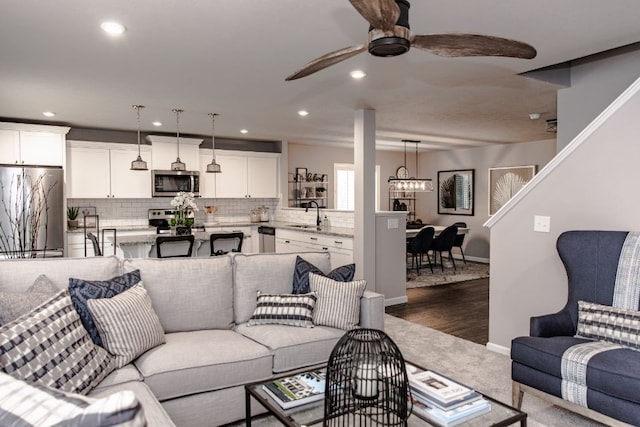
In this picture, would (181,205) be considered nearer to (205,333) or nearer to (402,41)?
(205,333)

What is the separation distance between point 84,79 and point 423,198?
8.08 m

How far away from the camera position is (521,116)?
19.8 feet

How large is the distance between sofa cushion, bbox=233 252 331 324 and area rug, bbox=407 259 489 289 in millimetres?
3736

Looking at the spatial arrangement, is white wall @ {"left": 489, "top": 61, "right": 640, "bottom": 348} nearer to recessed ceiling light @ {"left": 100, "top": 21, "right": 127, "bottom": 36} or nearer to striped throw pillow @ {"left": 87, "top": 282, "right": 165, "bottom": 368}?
striped throw pillow @ {"left": 87, "top": 282, "right": 165, "bottom": 368}

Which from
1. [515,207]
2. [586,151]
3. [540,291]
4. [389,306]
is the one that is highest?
[586,151]

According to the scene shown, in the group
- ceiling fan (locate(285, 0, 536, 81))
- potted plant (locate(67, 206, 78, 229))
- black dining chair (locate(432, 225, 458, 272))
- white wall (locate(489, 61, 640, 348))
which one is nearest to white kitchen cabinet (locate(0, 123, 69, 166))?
potted plant (locate(67, 206, 78, 229))

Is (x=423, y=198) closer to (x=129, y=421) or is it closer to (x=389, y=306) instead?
(x=389, y=306)

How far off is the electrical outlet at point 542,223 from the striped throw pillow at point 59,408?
3.33 m

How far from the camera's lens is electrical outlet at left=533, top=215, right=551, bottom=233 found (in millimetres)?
3453

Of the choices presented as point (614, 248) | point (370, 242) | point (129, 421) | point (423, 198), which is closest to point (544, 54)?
point (614, 248)

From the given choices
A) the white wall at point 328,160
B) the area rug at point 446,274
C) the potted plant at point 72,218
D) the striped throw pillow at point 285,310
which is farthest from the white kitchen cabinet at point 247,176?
the striped throw pillow at point 285,310

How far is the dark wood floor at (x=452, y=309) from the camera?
4.61m

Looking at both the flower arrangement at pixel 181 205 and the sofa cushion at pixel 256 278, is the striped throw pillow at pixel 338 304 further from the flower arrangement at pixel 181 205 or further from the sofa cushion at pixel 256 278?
the flower arrangement at pixel 181 205

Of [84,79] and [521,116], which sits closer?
[84,79]
